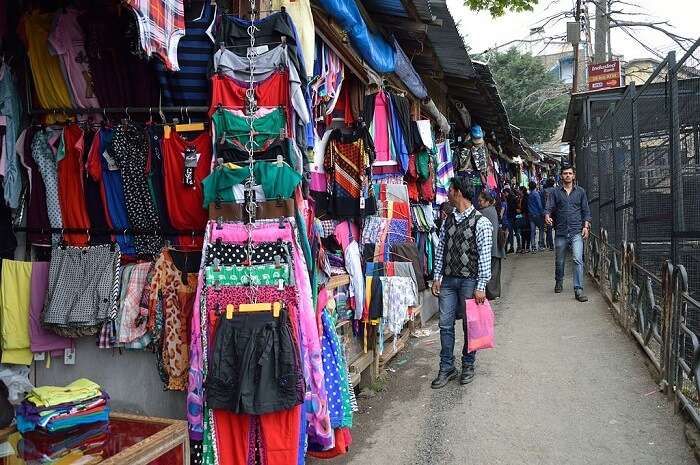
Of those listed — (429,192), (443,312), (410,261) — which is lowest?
(443,312)

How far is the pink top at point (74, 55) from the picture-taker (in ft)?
13.7

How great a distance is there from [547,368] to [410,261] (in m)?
1.84

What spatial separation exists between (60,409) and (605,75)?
16.9 metres

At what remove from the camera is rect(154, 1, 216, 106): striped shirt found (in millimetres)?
3941

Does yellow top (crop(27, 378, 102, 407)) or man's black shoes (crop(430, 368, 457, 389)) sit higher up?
yellow top (crop(27, 378, 102, 407))

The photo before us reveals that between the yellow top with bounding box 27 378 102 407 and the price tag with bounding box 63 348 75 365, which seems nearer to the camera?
the yellow top with bounding box 27 378 102 407

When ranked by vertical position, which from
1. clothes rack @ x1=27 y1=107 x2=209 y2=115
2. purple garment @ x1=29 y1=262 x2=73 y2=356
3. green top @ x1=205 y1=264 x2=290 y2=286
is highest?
clothes rack @ x1=27 y1=107 x2=209 y2=115

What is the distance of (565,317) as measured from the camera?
8297mm

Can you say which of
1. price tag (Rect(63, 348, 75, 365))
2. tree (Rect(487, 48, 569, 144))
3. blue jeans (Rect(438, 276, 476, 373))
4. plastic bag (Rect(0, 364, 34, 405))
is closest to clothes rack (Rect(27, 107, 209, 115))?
price tag (Rect(63, 348, 75, 365))

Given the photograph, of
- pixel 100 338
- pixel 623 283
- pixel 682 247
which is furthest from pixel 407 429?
pixel 623 283

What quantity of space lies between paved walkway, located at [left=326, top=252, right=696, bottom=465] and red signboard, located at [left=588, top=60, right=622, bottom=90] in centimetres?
1084

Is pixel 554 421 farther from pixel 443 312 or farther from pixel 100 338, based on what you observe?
pixel 100 338

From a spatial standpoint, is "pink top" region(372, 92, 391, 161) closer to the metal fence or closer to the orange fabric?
the metal fence

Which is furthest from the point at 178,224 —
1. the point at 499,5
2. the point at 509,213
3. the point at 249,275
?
the point at 509,213
